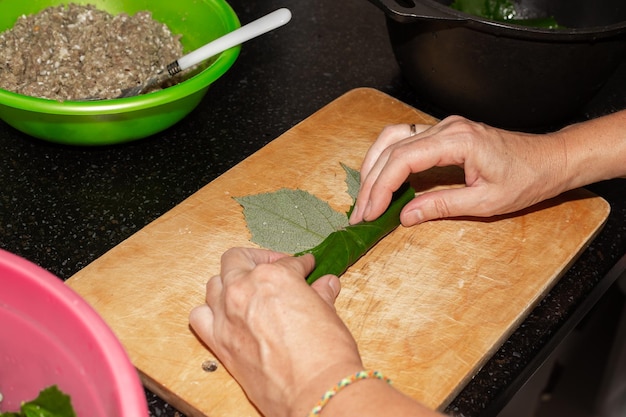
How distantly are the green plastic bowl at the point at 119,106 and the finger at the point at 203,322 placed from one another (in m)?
0.37

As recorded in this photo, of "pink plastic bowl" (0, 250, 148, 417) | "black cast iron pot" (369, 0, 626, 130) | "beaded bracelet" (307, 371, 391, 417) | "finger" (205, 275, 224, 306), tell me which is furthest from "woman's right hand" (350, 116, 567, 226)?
"pink plastic bowl" (0, 250, 148, 417)

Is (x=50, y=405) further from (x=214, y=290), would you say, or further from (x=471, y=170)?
(x=471, y=170)

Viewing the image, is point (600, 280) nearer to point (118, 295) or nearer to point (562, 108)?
point (562, 108)

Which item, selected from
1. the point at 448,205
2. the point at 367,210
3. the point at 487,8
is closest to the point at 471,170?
the point at 448,205

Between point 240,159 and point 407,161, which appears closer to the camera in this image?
point 407,161

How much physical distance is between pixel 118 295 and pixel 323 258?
0.96 feet

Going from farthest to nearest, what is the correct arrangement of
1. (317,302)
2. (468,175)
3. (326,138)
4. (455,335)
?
(326,138), (468,175), (455,335), (317,302)

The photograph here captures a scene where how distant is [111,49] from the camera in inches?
55.7

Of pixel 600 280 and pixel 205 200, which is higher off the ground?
pixel 205 200

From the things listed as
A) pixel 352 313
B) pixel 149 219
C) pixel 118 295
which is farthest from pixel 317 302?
pixel 149 219

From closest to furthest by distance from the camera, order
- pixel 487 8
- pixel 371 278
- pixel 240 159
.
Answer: pixel 371 278, pixel 240 159, pixel 487 8

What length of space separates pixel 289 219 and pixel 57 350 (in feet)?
1.62

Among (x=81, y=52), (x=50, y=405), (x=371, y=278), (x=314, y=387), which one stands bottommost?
(x=371, y=278)

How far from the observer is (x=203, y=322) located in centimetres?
99
